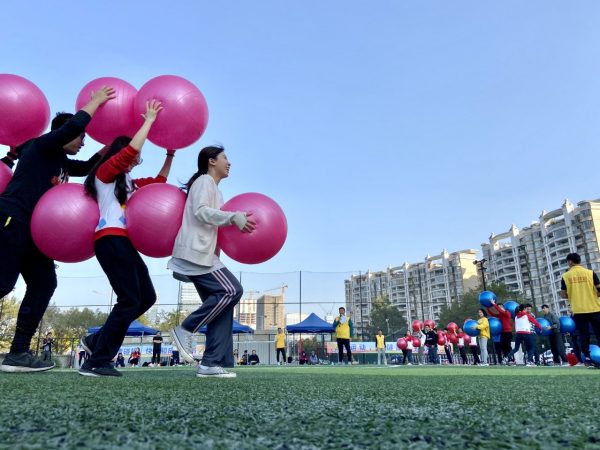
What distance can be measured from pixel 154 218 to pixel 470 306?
183ft

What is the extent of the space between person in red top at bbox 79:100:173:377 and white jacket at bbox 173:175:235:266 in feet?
1.27

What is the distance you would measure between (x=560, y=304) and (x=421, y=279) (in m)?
36.4

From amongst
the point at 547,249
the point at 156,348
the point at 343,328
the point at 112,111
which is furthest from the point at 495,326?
the point at 547,249

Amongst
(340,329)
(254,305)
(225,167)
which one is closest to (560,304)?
(254,305)

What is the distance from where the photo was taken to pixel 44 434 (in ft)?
3.17

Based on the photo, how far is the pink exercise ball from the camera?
3395mm

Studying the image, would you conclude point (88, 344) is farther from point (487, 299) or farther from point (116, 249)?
point (487, 299)

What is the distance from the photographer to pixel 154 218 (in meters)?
3.23

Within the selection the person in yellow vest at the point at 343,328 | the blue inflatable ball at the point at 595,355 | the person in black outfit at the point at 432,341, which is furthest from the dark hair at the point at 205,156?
the person in black outfit at the point at 432,341

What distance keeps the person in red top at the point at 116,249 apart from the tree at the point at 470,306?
5199 centimetres

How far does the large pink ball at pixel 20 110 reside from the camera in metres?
3.45

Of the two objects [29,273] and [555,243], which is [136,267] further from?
[555,243]

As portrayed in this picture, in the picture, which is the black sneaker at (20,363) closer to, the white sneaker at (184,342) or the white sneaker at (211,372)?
the white sneaker at (184,342)

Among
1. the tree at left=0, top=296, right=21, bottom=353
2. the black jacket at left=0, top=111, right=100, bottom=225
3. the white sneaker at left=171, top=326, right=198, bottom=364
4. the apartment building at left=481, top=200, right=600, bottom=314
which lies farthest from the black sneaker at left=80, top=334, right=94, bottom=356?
the apartment building at left=481, top=200, right=600, bottom=314
